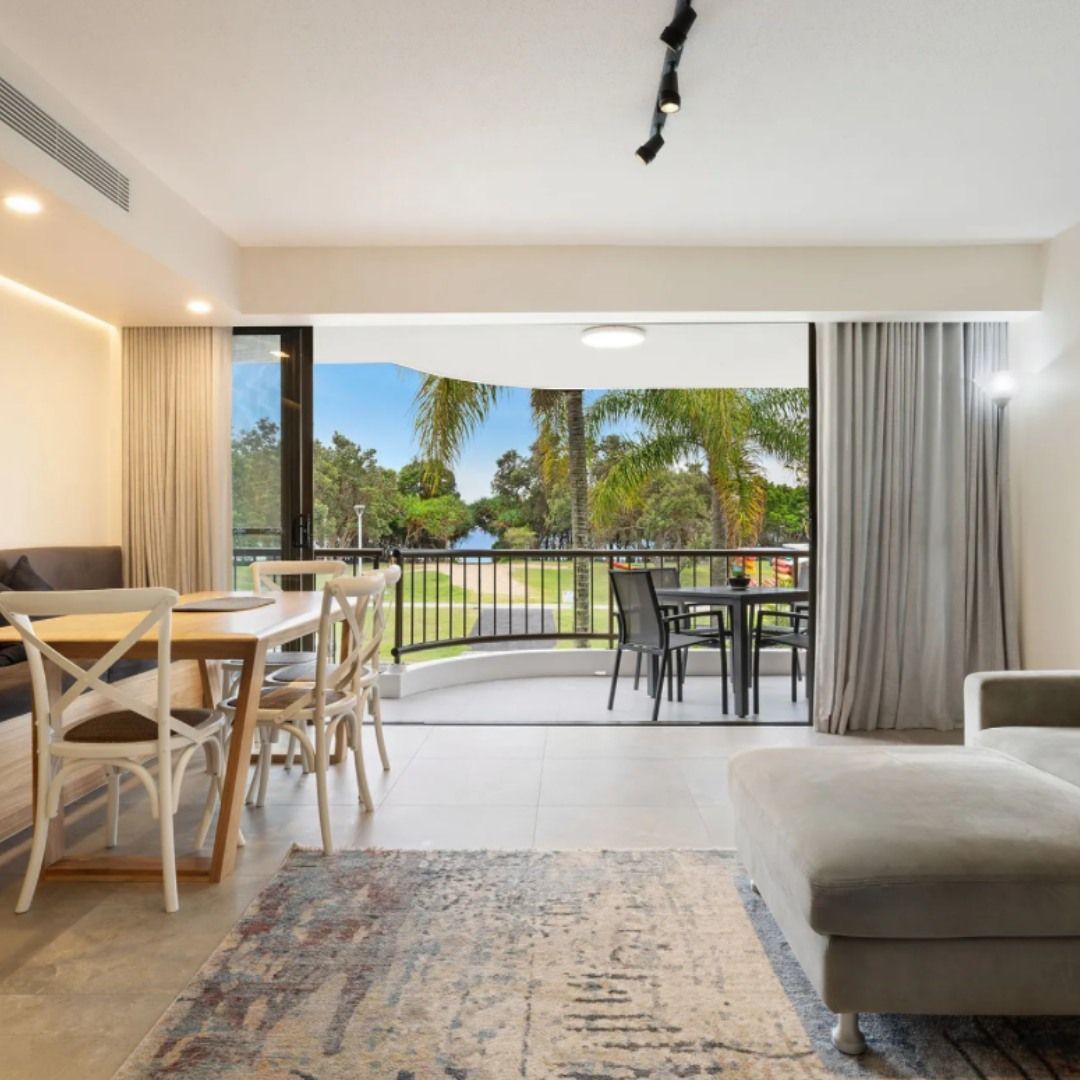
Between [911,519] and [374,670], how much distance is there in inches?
116

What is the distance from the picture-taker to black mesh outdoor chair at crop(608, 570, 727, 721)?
4.70 metres

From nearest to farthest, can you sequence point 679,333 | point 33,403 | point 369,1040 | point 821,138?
1. point 369,1040
2. point 821,138
3. point 33,403
4. point 679,333

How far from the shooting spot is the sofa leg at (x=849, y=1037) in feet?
5.20

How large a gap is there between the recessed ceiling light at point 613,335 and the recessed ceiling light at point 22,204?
114 inches

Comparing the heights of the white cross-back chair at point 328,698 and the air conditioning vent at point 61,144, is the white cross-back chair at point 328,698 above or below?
below

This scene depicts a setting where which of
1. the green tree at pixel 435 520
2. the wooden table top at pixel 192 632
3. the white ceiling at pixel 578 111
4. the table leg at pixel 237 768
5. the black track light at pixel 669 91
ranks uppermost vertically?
the white ceiling at pixel 578 111

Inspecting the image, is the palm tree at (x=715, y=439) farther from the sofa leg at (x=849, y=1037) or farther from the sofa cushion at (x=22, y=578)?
the sofa leg at (x=849, y=1037)

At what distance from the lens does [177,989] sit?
185 cm

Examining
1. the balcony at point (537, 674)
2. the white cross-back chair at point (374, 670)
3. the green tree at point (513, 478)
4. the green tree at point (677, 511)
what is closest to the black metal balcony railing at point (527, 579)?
the balcony at point (537, 674)

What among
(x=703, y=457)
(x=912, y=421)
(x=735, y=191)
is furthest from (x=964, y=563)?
(x=703, y=457)

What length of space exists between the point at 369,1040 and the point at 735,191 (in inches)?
131

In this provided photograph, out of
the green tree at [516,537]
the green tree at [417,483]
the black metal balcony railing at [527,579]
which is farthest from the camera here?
the green tree at [516,537]

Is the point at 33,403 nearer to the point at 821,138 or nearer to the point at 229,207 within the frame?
the point at 229,207

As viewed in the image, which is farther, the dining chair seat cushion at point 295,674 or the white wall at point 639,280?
the white wall at point 639,280
